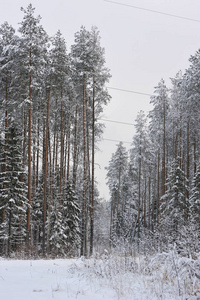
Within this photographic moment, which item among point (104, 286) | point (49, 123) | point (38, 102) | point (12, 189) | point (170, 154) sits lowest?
point (104, 286)

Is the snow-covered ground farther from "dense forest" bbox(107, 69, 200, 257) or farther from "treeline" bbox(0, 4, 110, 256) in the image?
"treeline" bbox(0, 4, 110, 256)

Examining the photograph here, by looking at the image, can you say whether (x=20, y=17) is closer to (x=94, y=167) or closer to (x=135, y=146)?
(x=94, y=167)

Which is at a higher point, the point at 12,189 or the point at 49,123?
the point at 49,123

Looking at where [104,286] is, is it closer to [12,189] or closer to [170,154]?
[12,189]

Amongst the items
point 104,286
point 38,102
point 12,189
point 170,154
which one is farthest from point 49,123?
point 170,154

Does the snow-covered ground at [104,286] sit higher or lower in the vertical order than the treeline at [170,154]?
lower

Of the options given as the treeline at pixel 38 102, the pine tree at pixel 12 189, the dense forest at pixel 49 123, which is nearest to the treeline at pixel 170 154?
the dense forest at pixel 49 123

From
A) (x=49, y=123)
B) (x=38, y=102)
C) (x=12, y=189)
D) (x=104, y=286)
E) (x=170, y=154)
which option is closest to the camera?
(x=104, y=286)

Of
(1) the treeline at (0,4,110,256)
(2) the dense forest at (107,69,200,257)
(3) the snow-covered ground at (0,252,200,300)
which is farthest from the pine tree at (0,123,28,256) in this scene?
(3) the snow-covered ground at (0,252,200,300)

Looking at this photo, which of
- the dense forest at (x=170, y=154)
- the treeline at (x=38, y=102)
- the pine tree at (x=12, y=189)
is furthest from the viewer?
the dense forest at (x=170, y=154)

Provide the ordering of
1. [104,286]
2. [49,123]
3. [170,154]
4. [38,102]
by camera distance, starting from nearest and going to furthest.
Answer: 1. [104,286]
2. [38,102]
3. [49,123]
4. [170,154]

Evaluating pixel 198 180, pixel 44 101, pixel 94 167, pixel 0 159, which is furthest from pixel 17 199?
pixel 198 180

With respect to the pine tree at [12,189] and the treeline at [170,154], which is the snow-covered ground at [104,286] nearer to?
the treeline at [170,154]

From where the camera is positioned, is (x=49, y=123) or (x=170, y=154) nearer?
(x=49, y=123)
